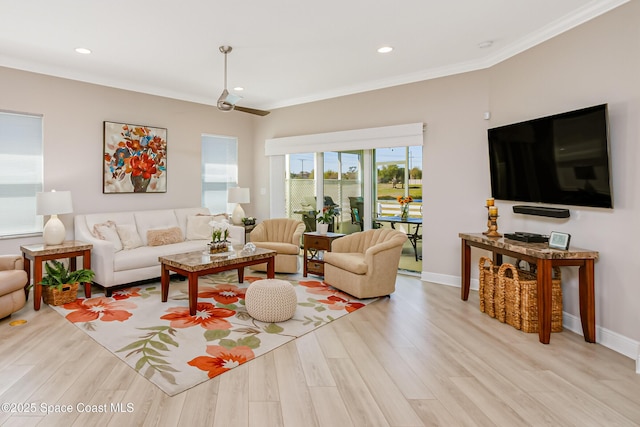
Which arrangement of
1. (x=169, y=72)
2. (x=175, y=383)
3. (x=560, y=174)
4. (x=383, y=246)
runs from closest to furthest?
(x=175, y=383) → (x=560, y=174) → (x=383, y=246) → (x=169, y=72)

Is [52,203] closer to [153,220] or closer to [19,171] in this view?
[19,171]

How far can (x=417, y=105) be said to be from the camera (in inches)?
198

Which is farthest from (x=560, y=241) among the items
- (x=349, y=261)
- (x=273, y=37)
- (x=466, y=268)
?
(x=273, y=37)

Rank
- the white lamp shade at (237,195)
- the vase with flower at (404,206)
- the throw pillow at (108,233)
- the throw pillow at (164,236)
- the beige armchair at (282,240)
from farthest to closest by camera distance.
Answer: the white lamp shade at (237,195) < the vase with flower at (404,206) < the beige armchair at (282,240) < the throw pillow at (164,236) < the throw pillow at (108,233)

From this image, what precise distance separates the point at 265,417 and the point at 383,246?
2443 millimetres

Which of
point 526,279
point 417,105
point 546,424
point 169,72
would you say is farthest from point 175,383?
point 417,105

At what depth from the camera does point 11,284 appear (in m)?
3.45

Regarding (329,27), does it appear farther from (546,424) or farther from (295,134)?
(546,424)

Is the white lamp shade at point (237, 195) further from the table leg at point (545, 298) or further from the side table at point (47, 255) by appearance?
the table leg at point (545, 298)

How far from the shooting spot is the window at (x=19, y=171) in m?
4.35

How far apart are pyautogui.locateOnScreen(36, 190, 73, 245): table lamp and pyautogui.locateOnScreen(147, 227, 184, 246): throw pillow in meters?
1.03

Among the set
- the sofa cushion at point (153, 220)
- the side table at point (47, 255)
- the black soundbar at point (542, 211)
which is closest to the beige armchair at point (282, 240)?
the sofa cushion at point (153, 220)

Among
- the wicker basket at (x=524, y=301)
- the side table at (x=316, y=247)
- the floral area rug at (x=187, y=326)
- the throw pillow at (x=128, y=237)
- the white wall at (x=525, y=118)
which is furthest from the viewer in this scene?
the side table at (x=316, y=247)

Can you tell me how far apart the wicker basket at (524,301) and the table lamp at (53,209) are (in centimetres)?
478
